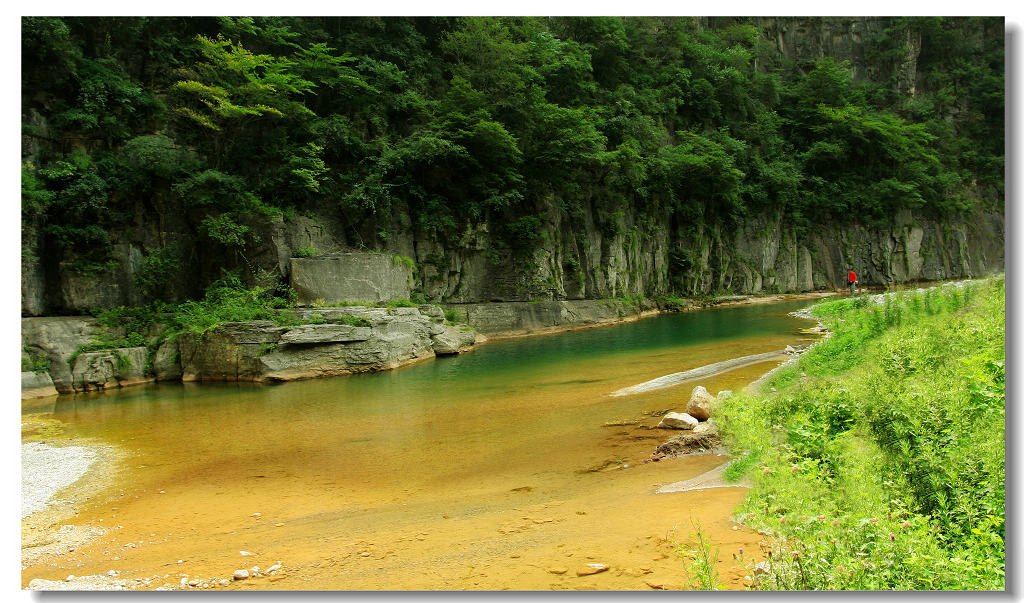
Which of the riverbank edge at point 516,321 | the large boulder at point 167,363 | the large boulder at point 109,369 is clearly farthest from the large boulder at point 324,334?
the large boulder at point 109,369

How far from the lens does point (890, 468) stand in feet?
12.5

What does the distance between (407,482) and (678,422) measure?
3.48 metres

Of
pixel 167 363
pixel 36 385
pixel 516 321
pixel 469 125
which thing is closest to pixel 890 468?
pixel 167 363

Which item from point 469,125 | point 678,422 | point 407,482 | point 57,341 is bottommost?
point 407,482

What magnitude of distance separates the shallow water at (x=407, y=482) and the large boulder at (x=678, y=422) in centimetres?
17

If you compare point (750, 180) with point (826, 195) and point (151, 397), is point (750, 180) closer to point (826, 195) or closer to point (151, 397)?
point (826, 195)

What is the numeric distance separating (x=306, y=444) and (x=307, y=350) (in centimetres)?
790

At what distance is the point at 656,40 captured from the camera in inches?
1353

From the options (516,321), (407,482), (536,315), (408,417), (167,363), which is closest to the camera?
(407,482)

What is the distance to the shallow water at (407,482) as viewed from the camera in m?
3.97

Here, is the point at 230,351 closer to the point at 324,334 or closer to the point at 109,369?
the point at 324,334

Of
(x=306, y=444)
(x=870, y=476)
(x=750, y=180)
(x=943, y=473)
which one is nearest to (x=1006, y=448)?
(x=943, y=473)

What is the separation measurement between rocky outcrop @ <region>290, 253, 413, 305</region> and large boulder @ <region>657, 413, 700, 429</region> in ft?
43.9

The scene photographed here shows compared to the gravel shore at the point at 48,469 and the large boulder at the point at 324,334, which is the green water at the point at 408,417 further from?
the large boulder at the point at 324,334
